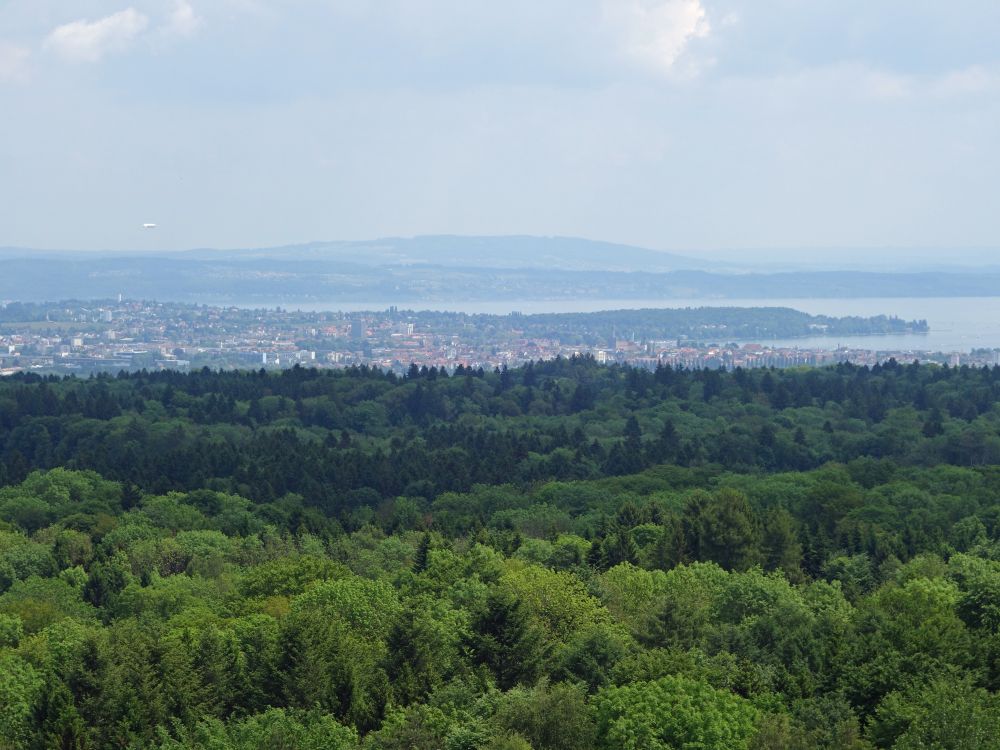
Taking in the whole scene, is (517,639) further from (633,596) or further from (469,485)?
(469,485)

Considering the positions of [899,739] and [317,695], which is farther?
[317,695]

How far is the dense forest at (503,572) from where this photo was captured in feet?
101

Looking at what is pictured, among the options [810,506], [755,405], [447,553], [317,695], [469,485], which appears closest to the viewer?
[317,695]

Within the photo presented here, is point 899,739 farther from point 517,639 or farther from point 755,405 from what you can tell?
point 755,405

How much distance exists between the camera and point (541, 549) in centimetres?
5556

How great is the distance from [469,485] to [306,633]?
160ft

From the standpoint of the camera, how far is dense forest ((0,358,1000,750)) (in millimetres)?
30828

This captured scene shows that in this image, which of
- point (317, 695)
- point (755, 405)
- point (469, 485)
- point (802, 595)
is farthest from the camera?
point (755, 405)

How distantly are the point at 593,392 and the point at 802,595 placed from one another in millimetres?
81621

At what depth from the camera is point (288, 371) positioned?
12925cm

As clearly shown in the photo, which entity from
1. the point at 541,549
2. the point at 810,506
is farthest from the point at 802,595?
the point at 810,506

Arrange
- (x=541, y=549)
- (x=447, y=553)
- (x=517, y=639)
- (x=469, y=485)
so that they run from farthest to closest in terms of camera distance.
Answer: (x=469, y=485) < (x=541, y=549) < (x=447, y=553) < (x=517, y=639)

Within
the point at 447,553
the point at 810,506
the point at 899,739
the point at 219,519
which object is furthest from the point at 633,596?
the point at 219,519

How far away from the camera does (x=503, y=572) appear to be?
46.8 meters
